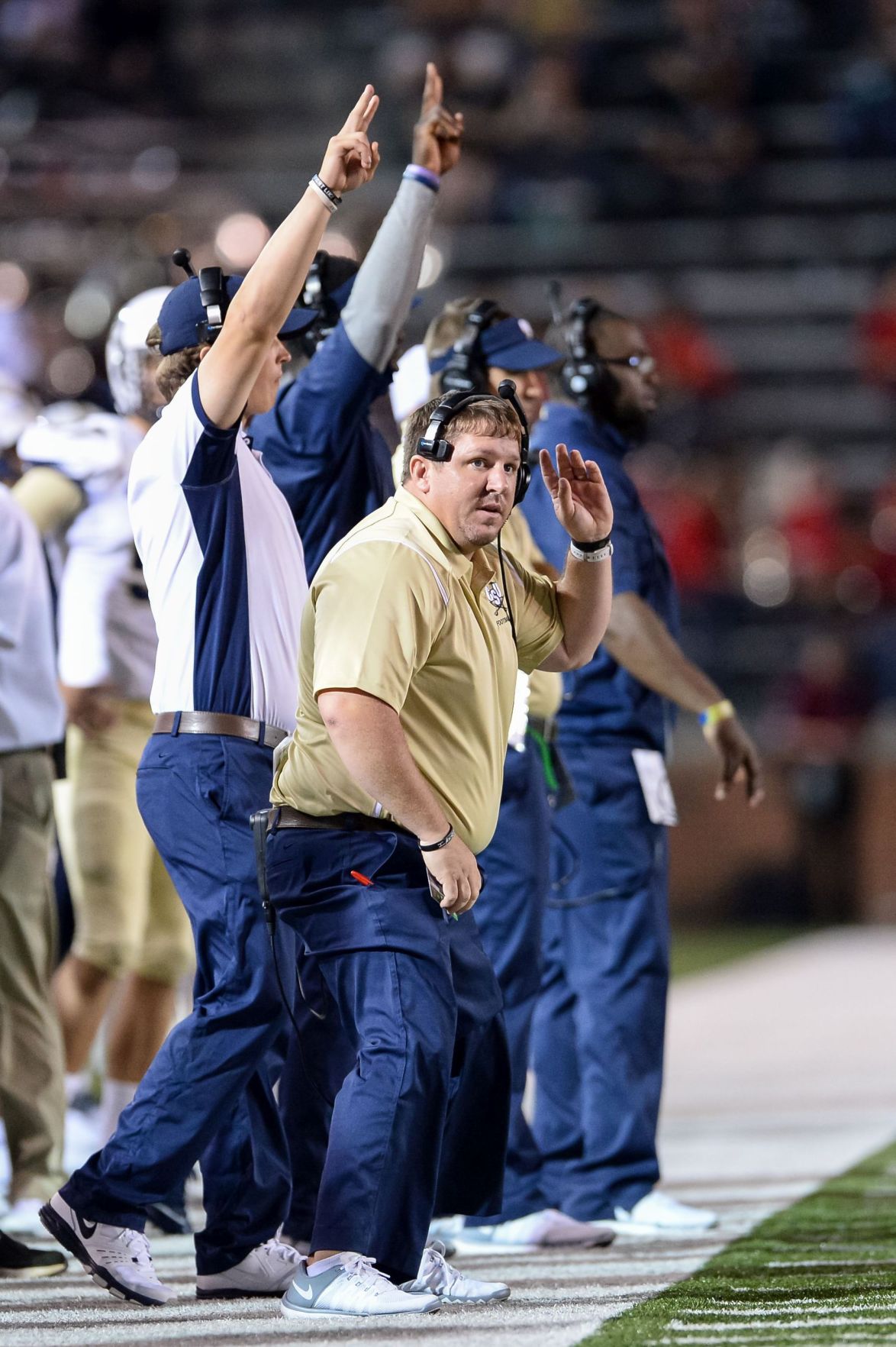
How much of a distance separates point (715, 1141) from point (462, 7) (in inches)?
597

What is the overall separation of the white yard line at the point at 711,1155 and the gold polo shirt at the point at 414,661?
2.99ft

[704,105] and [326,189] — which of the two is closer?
[326,189]

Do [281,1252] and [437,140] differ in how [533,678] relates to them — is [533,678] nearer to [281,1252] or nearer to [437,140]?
[437,140]

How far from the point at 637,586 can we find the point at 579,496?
133 cm

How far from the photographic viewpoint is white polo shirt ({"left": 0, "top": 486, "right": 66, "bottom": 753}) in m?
5.43

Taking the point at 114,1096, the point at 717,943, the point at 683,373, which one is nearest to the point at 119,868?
the point at 114,1096

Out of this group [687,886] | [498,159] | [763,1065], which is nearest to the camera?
[763,1065]

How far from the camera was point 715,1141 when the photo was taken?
23.5 ft

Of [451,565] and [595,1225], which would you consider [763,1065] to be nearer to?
[595,1225]

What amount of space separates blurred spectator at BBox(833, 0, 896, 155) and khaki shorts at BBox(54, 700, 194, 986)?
1434 centimetres

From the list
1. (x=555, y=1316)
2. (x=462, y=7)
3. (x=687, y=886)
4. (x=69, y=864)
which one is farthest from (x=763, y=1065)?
(x=462, y=7)

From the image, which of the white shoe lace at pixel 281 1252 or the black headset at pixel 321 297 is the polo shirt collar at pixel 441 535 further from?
the white shoe lace at pixel 281 1252

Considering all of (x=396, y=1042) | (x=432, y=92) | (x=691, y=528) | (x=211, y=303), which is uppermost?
(x=691, y=528)

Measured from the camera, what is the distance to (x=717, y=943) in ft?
48.2
